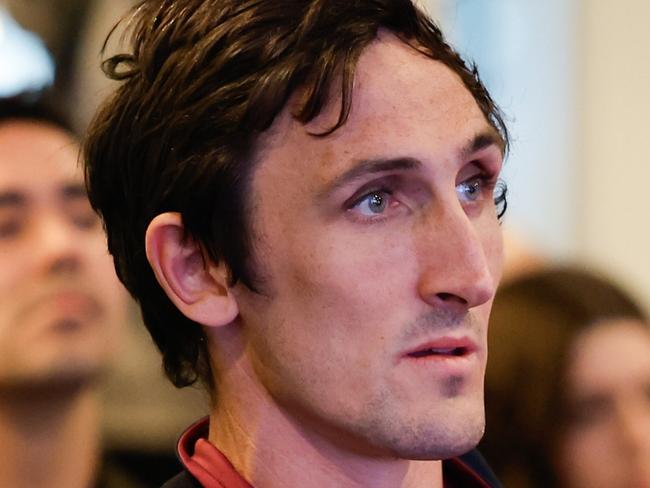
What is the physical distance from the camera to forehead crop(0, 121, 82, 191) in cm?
242

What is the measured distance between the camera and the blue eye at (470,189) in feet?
5.03

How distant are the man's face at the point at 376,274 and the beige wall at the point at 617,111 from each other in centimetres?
279

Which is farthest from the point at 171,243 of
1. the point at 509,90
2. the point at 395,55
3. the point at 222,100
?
the point at 509,90

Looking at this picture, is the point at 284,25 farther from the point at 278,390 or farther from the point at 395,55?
the point at 278,390

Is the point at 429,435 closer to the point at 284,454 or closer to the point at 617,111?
the point at 284,454

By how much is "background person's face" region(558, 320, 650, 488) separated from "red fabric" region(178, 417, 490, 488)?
80cm

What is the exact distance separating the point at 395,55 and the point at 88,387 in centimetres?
117

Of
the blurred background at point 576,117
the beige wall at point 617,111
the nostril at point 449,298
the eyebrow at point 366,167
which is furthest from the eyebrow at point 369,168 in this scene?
the beige wall at point 617,111

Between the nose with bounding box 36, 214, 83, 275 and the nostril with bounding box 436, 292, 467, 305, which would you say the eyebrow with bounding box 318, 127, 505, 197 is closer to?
the nostril with bounding box 436, 292, 467, 305

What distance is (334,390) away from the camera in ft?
4.75

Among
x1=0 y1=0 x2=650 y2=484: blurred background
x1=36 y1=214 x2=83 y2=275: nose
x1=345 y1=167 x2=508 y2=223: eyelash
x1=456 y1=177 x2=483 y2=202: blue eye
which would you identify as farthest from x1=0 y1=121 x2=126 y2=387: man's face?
x1=0 y1=0 x2=650 y2=484: blurred background

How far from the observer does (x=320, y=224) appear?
146 cm

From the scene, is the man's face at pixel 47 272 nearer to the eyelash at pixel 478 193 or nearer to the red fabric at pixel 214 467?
the red fabric at pixel 214 467

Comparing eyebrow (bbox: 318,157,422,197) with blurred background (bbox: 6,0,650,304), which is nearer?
eyebrow (bbox: 318,157,422,197)
